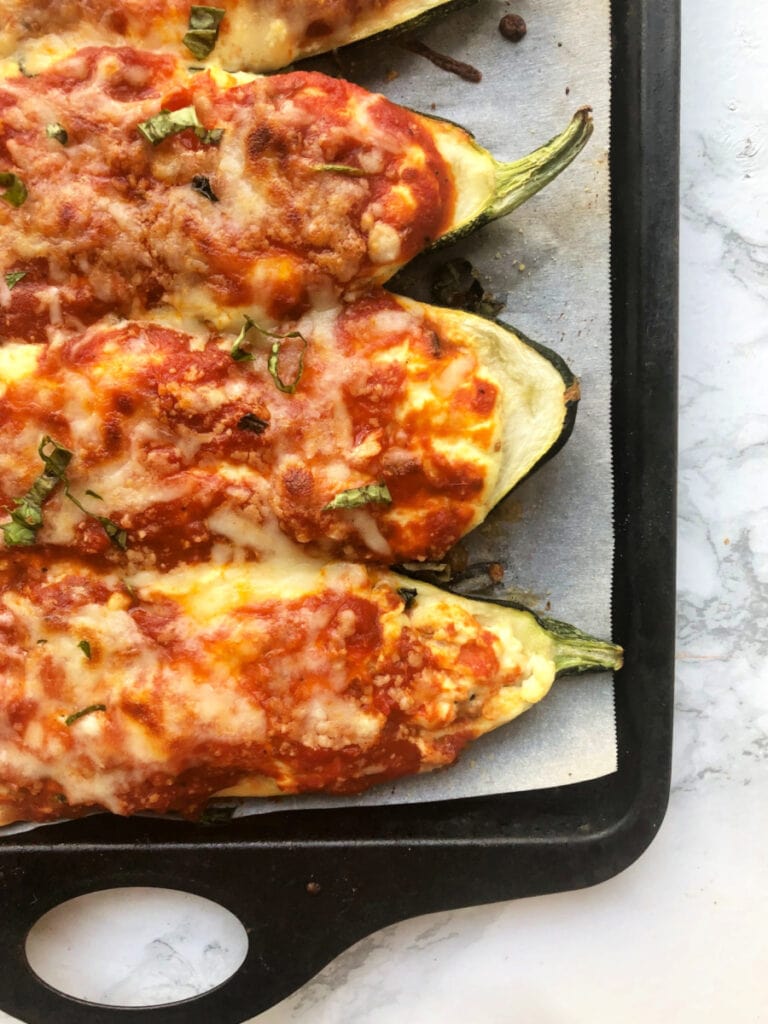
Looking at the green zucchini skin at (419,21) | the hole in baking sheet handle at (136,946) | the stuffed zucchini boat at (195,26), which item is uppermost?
the green zucchini skin at (419,21)

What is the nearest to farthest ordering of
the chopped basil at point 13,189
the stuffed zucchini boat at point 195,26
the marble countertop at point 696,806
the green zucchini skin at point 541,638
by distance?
the chopped basil at point 13,189 → the stuffed zucchini boat at point 195,26 → the green zucchini skin at point 541,638 → the marble countertop at point 696,806

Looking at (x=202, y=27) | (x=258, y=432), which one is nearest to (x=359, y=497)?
(x=258, y=432)

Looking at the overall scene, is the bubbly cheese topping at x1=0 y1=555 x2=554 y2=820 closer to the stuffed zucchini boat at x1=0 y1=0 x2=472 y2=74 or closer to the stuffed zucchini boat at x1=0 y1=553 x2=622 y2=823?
the stuffed zucchini boat at x1=0 y1=553 x2=622 y2=823

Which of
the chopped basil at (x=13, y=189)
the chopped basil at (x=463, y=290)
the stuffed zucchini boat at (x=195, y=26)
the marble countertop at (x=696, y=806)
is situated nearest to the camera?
the chopped basil at (x=13, y=189)

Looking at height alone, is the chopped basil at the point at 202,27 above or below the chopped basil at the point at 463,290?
above

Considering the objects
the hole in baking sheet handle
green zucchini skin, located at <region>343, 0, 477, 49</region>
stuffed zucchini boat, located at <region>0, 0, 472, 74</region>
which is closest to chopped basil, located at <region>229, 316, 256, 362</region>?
stuffed zucchini boat, located at <region>0, 0, 472, 74</region>

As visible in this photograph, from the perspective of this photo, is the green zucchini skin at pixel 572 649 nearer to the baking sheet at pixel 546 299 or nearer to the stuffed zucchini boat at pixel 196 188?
the baking sheet at pixel 546 299

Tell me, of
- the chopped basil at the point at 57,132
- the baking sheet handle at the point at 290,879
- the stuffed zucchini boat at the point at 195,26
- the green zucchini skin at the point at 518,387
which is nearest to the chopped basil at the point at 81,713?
the baking sheet handle at the point at 290,879

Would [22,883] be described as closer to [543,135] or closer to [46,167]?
[46,167]
